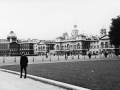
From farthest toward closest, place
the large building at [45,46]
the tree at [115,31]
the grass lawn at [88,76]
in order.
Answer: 1. the large building at [45,46]
2. the tree at [115,31]
3. the grass lawn at [88,76]

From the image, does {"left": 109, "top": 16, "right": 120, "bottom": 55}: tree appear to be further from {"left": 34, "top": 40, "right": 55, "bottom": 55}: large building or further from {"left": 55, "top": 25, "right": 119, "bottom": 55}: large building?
{"left": 34, "top": 40, "right": 55, "bottom": 55}: large building

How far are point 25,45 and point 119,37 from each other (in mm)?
112017

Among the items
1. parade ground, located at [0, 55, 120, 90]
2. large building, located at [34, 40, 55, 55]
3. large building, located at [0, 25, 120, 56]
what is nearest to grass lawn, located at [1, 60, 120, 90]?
parade ground, located at [0, 55, 120, 90]

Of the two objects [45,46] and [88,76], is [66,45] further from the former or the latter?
[88,76]

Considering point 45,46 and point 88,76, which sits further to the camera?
point 45,46

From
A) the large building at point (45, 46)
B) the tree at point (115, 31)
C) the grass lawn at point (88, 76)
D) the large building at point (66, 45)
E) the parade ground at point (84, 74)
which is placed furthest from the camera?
the large building at point (45, 46)

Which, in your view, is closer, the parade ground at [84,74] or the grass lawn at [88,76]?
the grass lawn at [88,76]

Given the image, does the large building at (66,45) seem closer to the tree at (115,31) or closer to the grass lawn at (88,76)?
the tree at (115,31)

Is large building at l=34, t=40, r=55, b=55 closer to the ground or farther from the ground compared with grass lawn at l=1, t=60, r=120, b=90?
farther from the ground

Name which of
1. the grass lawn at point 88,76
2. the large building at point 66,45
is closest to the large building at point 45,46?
the large building at point 66,45

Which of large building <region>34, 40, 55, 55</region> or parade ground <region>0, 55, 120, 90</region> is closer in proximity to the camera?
parade ground <region>0, 55, 120, 90</region>

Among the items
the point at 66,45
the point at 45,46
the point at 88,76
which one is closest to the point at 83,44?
the point at 66,45

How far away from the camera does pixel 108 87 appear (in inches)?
342

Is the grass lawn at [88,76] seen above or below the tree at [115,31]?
below
